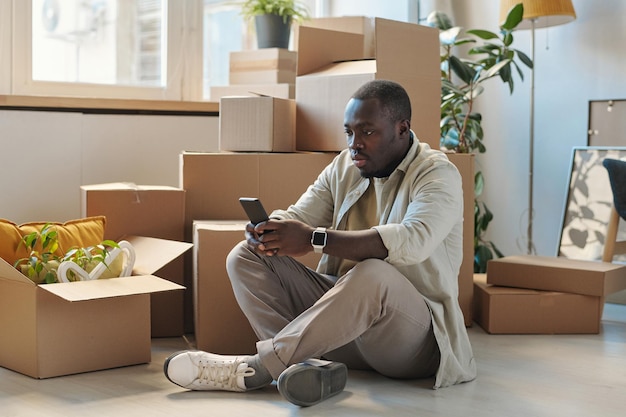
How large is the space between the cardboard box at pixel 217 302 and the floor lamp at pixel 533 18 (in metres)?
1.75

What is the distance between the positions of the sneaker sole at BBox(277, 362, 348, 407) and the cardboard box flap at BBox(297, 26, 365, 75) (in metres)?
1.34

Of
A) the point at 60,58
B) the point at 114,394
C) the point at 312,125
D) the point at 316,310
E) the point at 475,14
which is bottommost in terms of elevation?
the point at 114,394

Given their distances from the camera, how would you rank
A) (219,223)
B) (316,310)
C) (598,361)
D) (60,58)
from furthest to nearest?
(60,58)
(219,223)
(598,361)
(316,310)

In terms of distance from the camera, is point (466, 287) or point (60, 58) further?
point (60, 58)

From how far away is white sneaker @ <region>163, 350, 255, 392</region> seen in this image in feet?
7.27

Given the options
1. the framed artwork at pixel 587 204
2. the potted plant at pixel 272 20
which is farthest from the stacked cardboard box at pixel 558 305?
the potted plant at pixel 272 20

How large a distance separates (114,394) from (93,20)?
1.94m

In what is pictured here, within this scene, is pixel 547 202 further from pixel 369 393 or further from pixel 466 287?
pixel 369 393

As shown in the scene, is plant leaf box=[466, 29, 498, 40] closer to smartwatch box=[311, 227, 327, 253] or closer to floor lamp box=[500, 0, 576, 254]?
floor lamp box=[500, 0, 576, 254]

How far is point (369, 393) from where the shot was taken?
225 centimetres

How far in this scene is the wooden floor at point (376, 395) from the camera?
2.10m

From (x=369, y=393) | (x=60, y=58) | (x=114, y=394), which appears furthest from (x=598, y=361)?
(x=60, y=58)

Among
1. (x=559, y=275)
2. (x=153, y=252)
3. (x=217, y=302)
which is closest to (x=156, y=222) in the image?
(x=153, y=252)

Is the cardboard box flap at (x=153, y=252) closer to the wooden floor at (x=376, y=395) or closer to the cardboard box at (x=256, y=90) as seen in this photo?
the wooden floor at (x=376, y=395)
